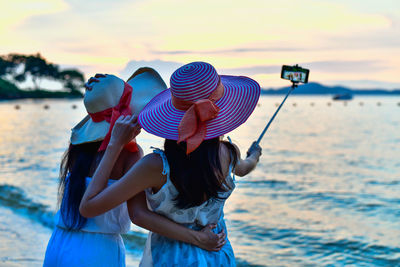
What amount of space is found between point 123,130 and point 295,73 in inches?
39.5

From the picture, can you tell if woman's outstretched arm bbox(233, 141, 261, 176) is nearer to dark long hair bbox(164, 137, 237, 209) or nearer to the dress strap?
dark long hair bbox(164, 137, 237, 209)

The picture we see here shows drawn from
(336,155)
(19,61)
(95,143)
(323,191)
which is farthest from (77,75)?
(95,143)

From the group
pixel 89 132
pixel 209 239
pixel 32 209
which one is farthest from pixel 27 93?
pixel 209 239

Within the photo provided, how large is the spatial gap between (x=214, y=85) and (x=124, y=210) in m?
0.77

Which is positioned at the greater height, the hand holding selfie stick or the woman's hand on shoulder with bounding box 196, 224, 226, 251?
the hand holding selfie stick

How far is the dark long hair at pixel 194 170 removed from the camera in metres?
1.85

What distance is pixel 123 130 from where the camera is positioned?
1.91 metres

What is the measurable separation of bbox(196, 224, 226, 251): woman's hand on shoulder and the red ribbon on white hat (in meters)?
0.48

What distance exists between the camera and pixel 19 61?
7062 cm

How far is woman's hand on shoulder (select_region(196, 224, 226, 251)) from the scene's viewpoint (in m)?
1.95

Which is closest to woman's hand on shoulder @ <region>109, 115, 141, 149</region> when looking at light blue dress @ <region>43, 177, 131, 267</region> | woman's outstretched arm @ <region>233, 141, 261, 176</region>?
light blue dress @ <region>43, 177, 131, 267</region>

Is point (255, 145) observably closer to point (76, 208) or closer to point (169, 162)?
point (169, 162)

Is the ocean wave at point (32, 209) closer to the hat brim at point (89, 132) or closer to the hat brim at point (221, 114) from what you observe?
the hat brim at point (89, 132)

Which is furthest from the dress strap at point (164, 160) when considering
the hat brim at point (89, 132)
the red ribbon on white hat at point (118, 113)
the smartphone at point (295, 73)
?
the smartphone at point (295, 73)
